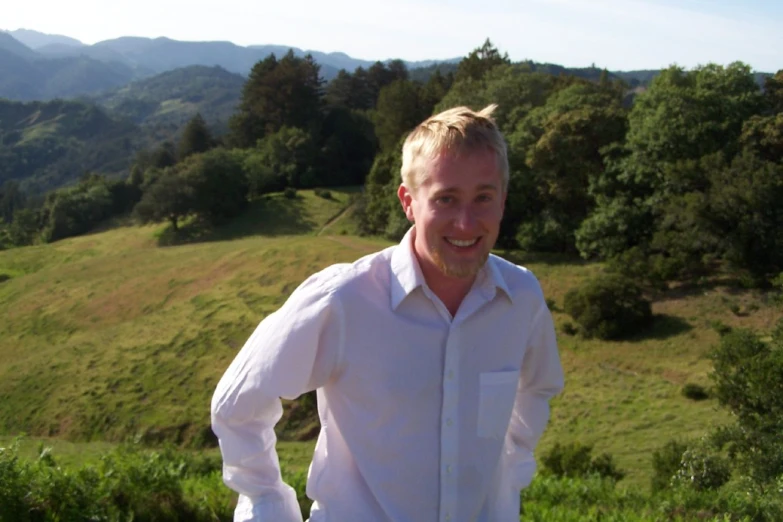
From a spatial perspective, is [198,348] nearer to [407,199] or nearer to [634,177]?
[634,177]

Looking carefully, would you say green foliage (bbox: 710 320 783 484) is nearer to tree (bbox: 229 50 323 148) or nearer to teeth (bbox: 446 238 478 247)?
teeth (bbox: 446 238 478 247)

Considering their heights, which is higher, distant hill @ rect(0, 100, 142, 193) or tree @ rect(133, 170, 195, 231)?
tree @ rect(133, 170, 195, 231)

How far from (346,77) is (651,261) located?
53.4 m

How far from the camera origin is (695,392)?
54.7ft

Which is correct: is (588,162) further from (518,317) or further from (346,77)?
(346,77)

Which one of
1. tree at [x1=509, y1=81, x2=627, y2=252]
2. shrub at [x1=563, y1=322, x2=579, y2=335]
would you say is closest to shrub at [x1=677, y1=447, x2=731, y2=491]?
shrub at [x1=563, y1=322, x2=579, y2=335]

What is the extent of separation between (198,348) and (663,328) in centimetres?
1450

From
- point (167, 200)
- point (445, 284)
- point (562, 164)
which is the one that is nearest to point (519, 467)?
point (445, 284)

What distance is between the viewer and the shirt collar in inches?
82.9

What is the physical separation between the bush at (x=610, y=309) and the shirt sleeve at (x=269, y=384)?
788 inches

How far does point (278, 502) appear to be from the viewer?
2.07 metres

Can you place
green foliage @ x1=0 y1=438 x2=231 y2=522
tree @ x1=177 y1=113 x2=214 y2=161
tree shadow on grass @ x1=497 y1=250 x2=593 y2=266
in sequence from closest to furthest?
green foliage @ x1=0 y1=438 x2=231 y2=522
tree shadow on grass @ x1=497 y1=250 x2=593 y2=266
tree @ x1=177 y1=113 x2=214 y2=161

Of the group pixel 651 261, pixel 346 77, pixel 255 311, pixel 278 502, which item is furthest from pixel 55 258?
pixel 278 502

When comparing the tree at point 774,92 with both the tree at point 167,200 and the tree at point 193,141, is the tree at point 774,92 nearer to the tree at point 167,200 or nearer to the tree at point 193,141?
the tree at point 167,200
